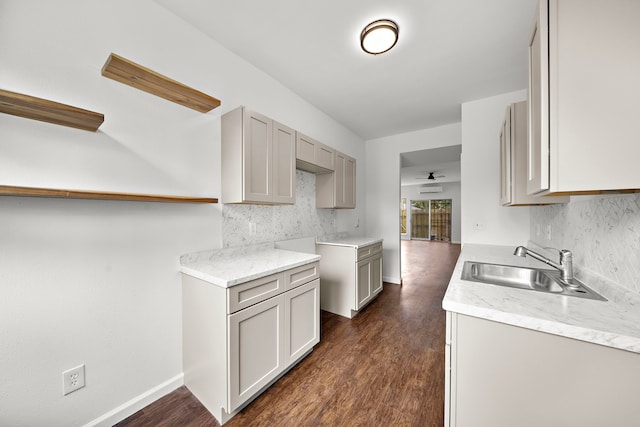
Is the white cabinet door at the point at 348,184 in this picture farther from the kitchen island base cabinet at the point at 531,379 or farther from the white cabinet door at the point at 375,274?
the kitchen island base cabinet at the point at 531,379

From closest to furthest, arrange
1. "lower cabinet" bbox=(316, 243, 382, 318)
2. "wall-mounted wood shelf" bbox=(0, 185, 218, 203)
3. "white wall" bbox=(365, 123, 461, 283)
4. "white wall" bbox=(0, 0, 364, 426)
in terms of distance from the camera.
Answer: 1. "wall-mounted wood shelf" bbox=(0, 185, 218, 203)
2. "white wall" bbox=(0, 0, 364, 426)
3. "lower cabinet" bbox=(316, 243, 382, 318)
4. "white wall" bbox=(365, 123, 461, 283)

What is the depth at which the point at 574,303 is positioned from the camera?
1.01 meters

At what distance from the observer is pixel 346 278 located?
115 inches

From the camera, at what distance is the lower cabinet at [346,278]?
2.89 meters

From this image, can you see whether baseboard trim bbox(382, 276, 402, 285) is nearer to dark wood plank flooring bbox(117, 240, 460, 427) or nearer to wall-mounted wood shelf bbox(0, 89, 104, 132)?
dark wood plank flooring bbox(117, 240, 460, 427)

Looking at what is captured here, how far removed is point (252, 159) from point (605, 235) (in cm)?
218

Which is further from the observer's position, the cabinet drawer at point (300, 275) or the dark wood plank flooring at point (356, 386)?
the cabinet drawer at point (300, 275)

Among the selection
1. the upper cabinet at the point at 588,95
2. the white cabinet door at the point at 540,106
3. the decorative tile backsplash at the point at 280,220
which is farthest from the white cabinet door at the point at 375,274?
the upper cabinet at the point at 588,95

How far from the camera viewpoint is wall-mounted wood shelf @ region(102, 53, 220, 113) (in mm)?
1253

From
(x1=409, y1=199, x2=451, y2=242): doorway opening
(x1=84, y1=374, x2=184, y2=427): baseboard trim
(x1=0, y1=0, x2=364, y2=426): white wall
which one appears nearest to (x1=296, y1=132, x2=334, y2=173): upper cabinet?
(x1=0, y1=0, x2=364, y2=426): white wall

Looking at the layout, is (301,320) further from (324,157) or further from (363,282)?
(324,157)

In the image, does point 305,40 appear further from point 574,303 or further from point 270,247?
point 574,303

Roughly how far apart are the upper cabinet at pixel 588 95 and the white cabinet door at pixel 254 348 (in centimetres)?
160

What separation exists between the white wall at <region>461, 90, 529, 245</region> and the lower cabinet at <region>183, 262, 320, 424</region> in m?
2.48
